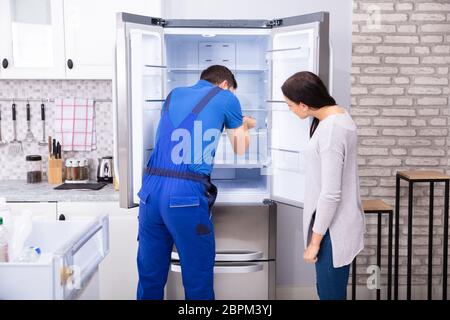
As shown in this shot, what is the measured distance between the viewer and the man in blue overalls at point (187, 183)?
102 inches

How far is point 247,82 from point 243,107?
0.47ft

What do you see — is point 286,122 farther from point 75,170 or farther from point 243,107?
point 75,170

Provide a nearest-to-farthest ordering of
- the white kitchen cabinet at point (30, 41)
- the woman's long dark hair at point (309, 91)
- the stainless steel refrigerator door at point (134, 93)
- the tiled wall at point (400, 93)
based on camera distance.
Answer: the woman's long dark hair at point (309, 91), the stainless steel refrigerator door at point (134, 93), the white kitchen cabinet at point (30, 41), the tiled wall at point (400, 93)

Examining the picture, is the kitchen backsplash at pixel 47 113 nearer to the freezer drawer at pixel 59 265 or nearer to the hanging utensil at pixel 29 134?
the hanging utensil at pixel 29 134

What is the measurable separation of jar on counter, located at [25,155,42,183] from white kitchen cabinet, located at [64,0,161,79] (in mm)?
643

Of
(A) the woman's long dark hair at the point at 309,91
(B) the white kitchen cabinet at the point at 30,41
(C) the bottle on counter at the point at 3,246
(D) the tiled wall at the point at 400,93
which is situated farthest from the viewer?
(D) the tiled wall at the point at 400,93

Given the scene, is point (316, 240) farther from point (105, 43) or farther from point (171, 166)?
point (105, 43)

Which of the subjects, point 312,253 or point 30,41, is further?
point 30,41

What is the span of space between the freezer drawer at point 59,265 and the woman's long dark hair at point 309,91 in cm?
90

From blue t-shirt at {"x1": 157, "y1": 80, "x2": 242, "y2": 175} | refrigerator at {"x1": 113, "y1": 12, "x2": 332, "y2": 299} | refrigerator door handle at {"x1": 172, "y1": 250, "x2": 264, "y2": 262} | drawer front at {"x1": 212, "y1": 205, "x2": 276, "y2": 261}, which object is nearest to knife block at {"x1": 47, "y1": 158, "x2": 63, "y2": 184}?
refrigerator at {"x1": 113, "y1": 12, "x2": 332, "y2": 299}

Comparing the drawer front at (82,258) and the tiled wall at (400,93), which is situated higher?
the tiled wall at (400,93)

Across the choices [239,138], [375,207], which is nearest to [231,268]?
[239,138]

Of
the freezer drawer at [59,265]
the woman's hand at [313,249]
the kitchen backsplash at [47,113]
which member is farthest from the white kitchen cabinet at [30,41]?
the woman's hand at [313,249]

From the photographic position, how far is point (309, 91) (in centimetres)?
229
